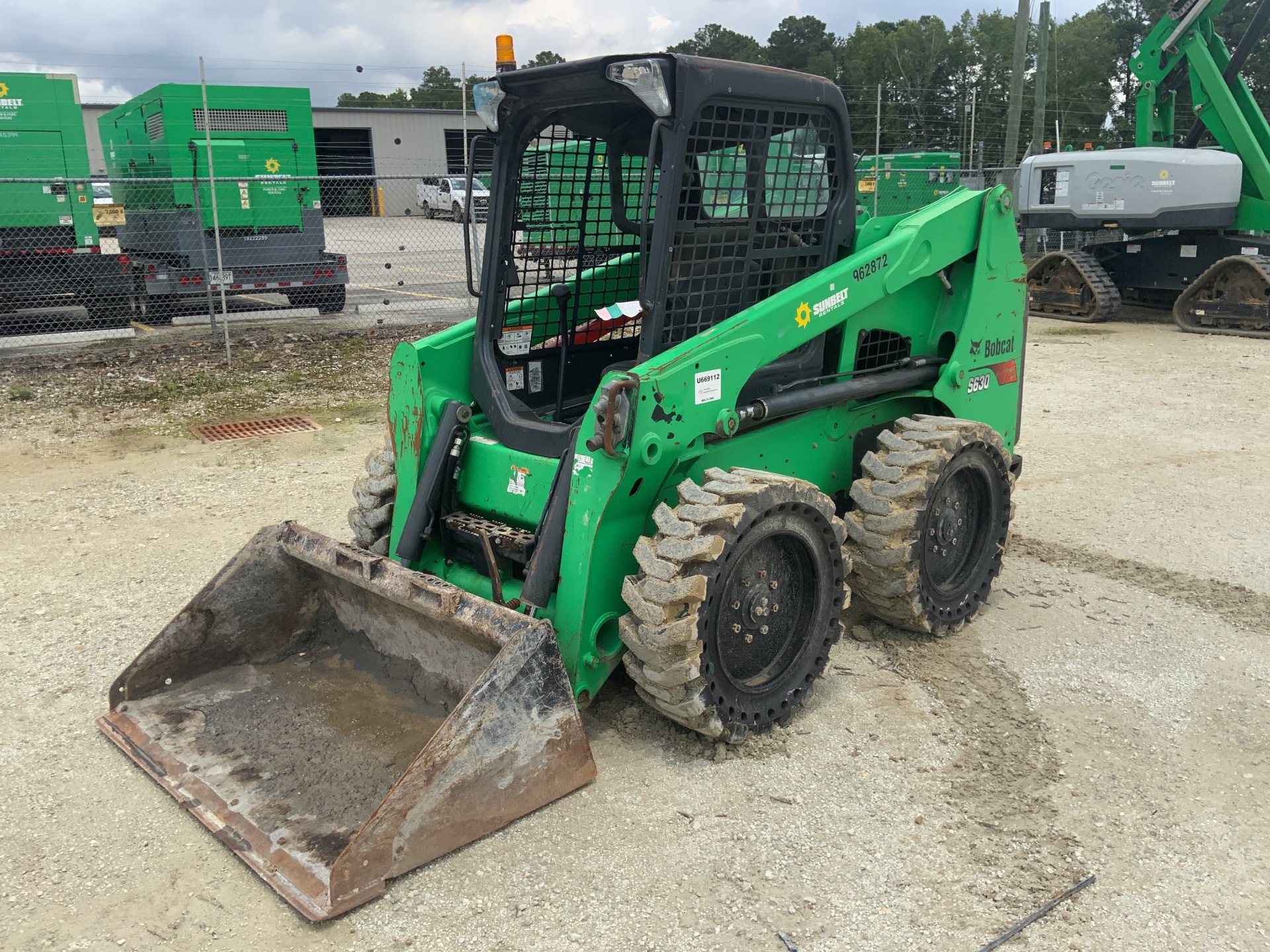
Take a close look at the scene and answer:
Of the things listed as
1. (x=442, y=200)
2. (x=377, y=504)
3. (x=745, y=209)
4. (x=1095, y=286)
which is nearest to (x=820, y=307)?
(x=745, y=209)

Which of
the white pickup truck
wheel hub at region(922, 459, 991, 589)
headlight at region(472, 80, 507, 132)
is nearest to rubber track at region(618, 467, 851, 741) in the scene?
wheel hub at region(922, 459, 991, 589)

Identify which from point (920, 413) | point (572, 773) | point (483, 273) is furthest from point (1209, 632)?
point (483, 273)

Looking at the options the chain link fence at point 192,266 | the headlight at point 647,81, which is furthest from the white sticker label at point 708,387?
the chain link fence at point 192,266

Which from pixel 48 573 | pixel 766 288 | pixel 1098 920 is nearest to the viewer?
pixel 1098 920

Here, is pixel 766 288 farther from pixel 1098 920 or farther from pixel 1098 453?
pixel 1098 453

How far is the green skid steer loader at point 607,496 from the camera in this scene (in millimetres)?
3533

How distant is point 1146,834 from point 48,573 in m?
5.26

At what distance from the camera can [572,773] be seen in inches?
142

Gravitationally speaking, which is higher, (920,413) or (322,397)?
(920,413)

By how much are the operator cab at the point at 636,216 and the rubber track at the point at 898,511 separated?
1.61ft

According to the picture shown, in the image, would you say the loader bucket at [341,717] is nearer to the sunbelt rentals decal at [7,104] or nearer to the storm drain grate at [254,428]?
the storm drain grate at [254,428]

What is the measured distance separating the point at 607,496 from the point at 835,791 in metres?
1.29

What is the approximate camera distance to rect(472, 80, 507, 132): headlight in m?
4.33

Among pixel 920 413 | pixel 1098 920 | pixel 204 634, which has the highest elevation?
pixel 920 413
